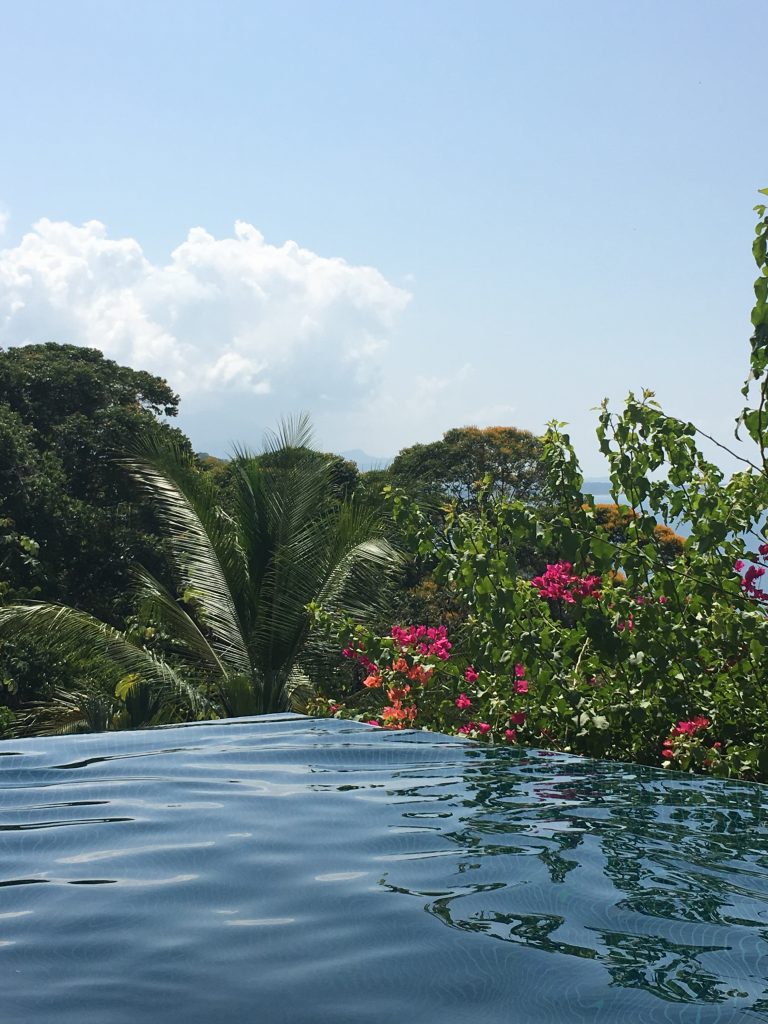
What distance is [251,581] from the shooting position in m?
10.3

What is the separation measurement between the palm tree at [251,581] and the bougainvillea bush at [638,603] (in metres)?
5.10

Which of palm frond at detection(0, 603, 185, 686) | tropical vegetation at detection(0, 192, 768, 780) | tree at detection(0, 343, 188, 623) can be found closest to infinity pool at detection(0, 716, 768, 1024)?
tropical vegetation at detection(0, 192, 768, 780)

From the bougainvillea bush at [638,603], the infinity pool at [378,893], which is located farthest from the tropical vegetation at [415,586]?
the infinity pool at [378,893]

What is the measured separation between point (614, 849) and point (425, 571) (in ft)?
55.1

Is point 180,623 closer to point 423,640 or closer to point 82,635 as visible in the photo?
point 82,635

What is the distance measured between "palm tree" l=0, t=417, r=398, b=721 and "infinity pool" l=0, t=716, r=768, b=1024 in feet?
20.6

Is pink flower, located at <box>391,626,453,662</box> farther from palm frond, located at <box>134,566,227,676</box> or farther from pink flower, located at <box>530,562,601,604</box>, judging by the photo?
palm frond, located at <box>134,566,227,676</box>

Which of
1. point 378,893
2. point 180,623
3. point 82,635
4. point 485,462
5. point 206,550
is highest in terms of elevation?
point 485,462

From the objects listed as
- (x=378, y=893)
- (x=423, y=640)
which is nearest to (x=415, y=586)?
(x=423, y=640)

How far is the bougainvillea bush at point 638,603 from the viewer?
421 centimetres

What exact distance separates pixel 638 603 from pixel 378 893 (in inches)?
96.7

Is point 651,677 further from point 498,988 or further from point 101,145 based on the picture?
point 101,145

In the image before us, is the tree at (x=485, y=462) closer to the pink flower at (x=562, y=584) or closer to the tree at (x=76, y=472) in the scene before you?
the tree at (x=76, y=472)

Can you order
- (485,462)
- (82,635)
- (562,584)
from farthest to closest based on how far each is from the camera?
(485,462), (82,635), (562,584)
